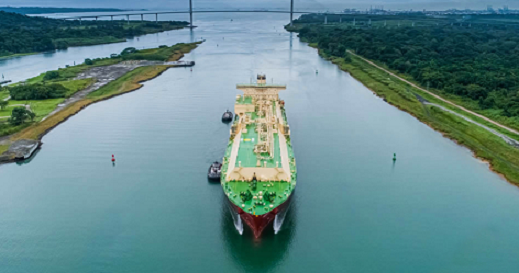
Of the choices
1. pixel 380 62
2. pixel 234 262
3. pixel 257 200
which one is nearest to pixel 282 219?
pixel 257 200

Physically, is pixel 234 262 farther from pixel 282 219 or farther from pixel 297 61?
pixel 297 61

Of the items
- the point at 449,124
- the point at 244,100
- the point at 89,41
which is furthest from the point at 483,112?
the point at 89,41

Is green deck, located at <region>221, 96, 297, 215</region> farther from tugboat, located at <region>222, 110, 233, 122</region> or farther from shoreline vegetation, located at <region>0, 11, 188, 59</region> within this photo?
shoreline vegetation, located at <region>0, 11, 188, 59</region>

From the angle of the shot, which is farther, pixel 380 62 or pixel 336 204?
pixel 380 62

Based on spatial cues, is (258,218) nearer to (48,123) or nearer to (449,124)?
(449,124)

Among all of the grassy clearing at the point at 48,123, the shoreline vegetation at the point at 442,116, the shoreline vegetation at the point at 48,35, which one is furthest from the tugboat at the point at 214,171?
the shoreline vegetation at the point at 48,35

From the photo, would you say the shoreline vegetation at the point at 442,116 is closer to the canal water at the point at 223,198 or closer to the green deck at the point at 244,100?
the canal water at the point at 223,198
